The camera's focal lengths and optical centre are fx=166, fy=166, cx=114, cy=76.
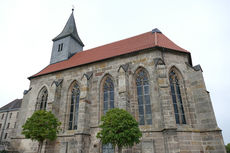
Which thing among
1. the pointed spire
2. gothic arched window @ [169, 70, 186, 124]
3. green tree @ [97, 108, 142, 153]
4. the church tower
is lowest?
green tree @ [97, 108, 142, 153]

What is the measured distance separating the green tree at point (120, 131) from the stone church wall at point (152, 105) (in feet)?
6.99

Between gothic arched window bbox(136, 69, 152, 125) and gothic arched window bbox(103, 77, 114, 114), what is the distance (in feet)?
7.36

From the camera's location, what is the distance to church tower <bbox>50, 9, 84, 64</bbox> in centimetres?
2048

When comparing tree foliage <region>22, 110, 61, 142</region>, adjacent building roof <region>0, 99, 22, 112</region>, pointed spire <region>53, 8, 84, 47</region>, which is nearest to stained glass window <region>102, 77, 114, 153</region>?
tree foliage <region>22, 110, 61, 142</region>

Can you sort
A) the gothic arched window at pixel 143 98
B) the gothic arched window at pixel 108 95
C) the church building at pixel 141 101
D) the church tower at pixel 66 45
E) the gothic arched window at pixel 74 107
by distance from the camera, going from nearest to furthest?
the church building at pixel 141 101 < the gothic arched window at pixel 143 98 < the gothic arched window at pixel 108 95 < the gothic arched window at pixel 74 107 < the church tower at pixel 66 45

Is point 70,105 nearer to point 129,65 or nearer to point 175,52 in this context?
point 129,65

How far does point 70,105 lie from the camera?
49.1ft

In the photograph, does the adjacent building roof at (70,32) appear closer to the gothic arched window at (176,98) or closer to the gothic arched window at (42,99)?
the gothic arched window at (42,99)

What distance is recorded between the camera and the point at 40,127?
1200 cm

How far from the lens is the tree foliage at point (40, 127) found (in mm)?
11812

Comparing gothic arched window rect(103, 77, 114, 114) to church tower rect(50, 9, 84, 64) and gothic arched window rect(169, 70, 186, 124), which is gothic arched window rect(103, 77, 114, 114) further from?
church tower rect(50, 9, 84, 64)

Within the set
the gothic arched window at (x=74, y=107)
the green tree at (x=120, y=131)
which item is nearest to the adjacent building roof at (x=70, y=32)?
the gothic arched window at (x=74, y=107)

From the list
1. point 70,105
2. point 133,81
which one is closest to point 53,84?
point 70,105

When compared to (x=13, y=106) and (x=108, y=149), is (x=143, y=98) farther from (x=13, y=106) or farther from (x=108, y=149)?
(x=13, y=106)
